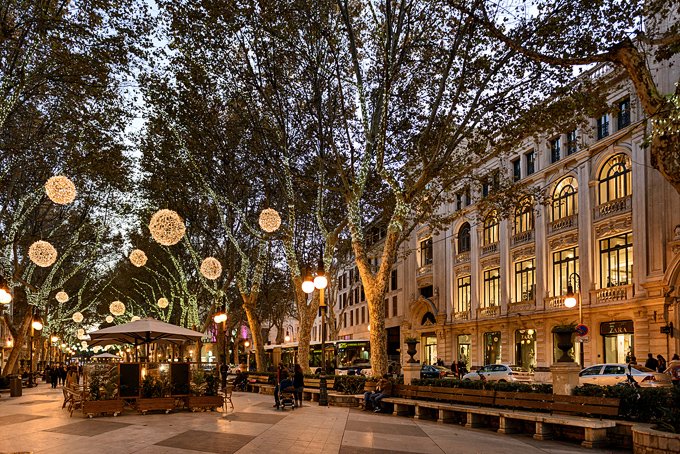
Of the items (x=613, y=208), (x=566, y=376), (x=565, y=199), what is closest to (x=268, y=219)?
(x=566, y=376)

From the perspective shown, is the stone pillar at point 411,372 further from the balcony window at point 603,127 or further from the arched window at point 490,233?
the arched window at point 490,233

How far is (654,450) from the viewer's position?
1103cm

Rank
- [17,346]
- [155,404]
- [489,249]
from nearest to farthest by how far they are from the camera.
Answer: [155,404], [17,346], [489,249]

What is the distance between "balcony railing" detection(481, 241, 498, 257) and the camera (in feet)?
145

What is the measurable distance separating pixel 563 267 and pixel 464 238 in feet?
42.1

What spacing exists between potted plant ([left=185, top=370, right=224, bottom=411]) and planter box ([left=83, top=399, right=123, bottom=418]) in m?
2.22

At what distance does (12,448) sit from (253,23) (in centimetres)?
1585

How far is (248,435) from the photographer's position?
47.2 ft

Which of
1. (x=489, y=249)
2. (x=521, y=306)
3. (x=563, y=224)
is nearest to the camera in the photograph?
(x=563, y=224)

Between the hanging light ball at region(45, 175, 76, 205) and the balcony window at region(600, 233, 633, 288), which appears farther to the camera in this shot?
the balcony window at region(600, 233, 633, 288)

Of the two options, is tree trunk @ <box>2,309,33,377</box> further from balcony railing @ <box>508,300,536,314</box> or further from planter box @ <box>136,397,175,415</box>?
balcony railing @ <box>508,300,536,314</box>

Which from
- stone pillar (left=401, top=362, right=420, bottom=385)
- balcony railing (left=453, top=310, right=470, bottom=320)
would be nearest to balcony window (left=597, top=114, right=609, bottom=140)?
balcony railing (left=453, top=310, right=470, bottom=320)

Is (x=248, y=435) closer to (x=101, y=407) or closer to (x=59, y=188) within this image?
(x=101, y=407)

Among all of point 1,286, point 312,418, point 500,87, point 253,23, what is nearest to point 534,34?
point 500,87
